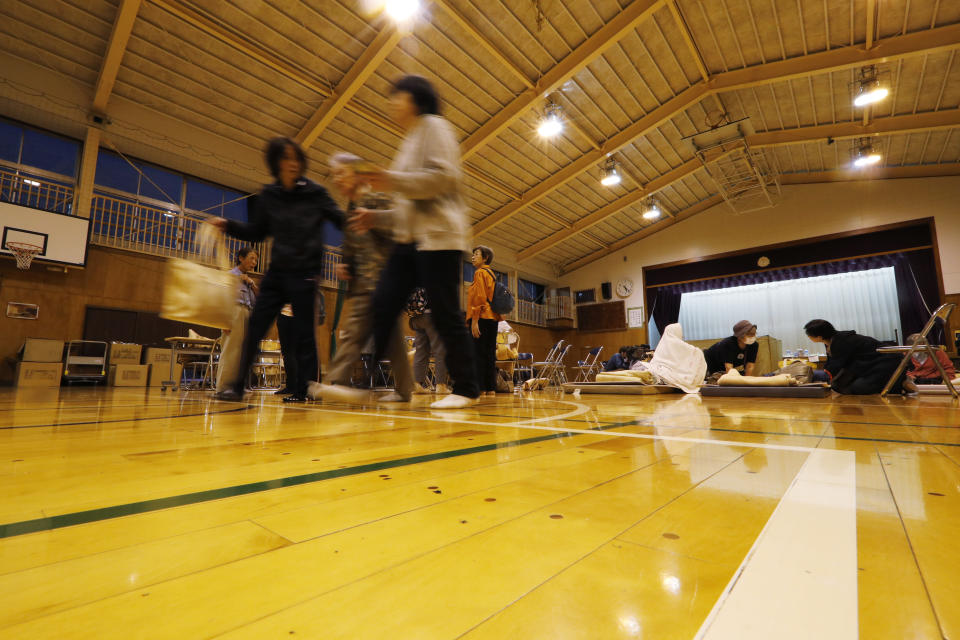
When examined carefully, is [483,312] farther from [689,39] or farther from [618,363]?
[689,39]

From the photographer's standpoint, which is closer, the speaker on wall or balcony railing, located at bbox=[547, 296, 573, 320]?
the speaker on wall

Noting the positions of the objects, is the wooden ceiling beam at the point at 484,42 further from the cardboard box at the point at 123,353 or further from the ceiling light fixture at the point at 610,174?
the cardboard box at the point at 123,353

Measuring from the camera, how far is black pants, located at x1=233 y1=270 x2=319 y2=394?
6.67ft

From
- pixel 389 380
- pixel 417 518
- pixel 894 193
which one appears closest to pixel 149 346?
pixel 389 380

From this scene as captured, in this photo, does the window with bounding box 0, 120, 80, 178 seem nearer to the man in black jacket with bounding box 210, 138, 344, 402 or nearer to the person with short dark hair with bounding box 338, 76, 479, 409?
the man in black jacket with bounding box 210, 138, 344, 402

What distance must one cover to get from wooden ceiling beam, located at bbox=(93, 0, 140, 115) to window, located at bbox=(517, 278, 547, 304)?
9.63 meters

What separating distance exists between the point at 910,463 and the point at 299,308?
84.6 inches

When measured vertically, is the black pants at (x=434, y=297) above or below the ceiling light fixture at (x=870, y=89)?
below

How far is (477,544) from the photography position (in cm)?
44

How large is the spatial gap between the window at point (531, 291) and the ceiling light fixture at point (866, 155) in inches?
315

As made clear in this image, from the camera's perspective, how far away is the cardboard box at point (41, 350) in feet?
17.6

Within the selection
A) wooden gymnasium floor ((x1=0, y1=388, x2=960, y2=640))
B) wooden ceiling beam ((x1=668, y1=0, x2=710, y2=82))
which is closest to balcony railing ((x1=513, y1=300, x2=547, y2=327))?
wooden ceiling beam ((x1=668, y1=0, x2=710, y2=82))

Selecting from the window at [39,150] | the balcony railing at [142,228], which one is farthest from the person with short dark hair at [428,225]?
the window at [39,150]

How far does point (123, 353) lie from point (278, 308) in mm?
Answer: 5487
